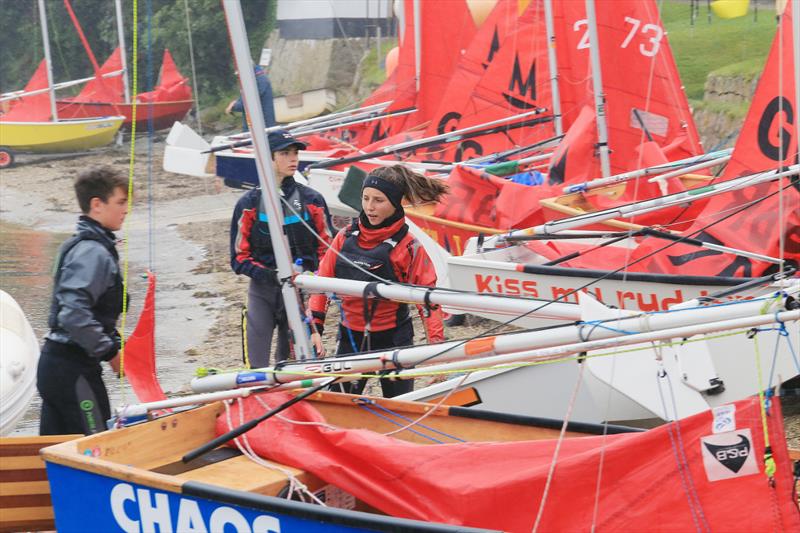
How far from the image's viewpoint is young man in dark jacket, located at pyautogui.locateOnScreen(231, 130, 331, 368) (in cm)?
569

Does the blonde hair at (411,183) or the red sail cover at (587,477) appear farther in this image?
the blonde hair at (411,183)

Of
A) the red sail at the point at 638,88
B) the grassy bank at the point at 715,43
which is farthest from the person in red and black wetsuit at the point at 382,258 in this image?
the grassy bank at the point at 715,43

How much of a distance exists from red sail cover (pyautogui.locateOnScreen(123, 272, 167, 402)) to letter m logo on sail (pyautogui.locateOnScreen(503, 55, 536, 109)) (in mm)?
8517

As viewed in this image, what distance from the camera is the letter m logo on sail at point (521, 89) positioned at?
12680 mm

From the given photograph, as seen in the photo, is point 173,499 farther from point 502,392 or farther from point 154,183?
point 154,183

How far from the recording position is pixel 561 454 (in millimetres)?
3916

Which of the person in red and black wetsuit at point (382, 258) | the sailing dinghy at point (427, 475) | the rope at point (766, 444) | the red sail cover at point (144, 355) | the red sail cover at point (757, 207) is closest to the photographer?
the rope at point (766, 444)

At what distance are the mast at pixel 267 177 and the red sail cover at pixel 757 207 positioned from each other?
8.98 feet

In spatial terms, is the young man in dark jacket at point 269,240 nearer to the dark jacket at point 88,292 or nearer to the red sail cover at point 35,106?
the dark jacket at point 88,292

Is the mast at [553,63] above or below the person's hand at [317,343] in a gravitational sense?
above

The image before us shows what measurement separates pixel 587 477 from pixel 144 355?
2.04 m

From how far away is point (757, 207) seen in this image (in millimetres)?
6816

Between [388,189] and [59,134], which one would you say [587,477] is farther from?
[59,134]

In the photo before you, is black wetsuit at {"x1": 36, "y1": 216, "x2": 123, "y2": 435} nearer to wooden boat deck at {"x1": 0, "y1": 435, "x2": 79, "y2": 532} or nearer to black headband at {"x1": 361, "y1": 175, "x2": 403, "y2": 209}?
wooden boat deck at {"x1": 0, "y1": 435, "x2": 79, "y2": 532}
